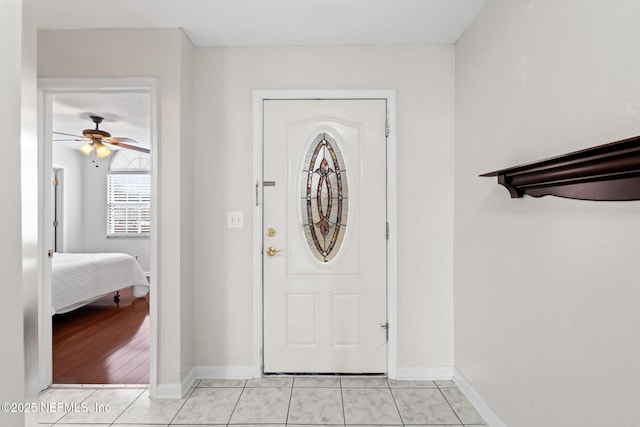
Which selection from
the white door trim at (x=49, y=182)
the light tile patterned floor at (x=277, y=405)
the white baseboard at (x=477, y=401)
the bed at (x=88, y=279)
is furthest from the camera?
the bed at (x=88, y=279)

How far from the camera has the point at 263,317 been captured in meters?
2.56

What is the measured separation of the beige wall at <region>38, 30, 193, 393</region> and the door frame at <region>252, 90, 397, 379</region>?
493 mm

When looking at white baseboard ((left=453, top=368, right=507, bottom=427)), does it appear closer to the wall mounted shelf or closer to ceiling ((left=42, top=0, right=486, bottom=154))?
the wall mounted shelf

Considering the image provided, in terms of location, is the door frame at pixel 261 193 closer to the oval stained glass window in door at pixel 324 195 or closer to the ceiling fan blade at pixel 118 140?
the oval stained glass window in door at pixel 324 195

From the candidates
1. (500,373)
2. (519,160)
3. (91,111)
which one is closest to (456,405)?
(500,373)

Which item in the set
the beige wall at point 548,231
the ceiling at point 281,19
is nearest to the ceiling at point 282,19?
the ceiling at point 281,19

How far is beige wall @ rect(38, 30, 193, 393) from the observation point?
2295 millimetres

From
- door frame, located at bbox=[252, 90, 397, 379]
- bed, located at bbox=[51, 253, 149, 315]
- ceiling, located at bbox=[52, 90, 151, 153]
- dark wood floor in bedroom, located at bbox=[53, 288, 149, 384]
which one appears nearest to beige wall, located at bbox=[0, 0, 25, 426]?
door frame, located at bbox=[252, 90, 397, 379]

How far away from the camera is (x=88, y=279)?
4.00 metres

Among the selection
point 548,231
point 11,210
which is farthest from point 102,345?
point 548,231

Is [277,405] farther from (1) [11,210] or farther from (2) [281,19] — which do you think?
(2) [281,19]

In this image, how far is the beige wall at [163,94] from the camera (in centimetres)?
229

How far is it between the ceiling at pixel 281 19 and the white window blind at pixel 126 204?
427cm

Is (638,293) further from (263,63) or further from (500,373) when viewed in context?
(263,63)
